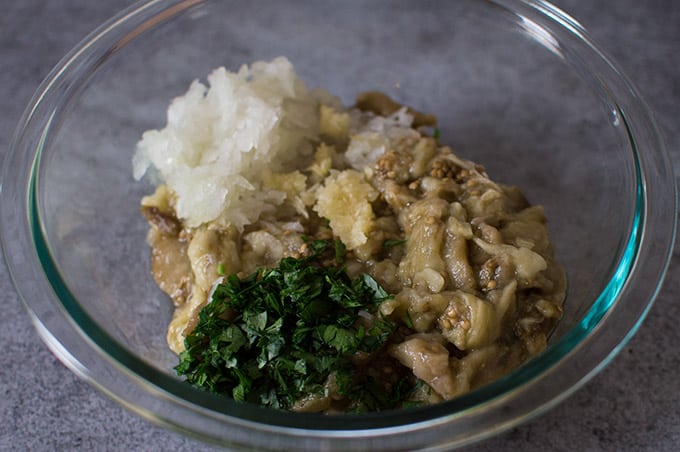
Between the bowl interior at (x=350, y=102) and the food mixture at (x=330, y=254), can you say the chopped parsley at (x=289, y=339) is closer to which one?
the food mixture at (x=330, y=254)

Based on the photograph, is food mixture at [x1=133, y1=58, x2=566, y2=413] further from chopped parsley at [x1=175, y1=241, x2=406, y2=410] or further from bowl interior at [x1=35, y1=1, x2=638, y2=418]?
bowl interior at [x1=35, y1=1, x2=638, y2=418]

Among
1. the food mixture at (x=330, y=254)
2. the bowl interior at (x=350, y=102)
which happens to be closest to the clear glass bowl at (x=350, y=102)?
the bowl interior at (x=350, y=102)

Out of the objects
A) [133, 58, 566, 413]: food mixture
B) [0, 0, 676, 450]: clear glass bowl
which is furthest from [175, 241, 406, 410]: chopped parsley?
[0, 0, 676, 450]: clear glass bowl

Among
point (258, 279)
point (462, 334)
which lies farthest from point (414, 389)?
point (258, 279)

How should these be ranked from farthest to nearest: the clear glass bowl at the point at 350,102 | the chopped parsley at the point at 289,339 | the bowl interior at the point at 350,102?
the bowl interior at the point at 350,102 < the chopped parsley at the point at 289,339 < the clear glass bowl at the point at 350,102

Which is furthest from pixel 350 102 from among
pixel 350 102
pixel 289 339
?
pixel 289 339

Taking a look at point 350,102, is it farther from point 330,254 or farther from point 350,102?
point 330,254
